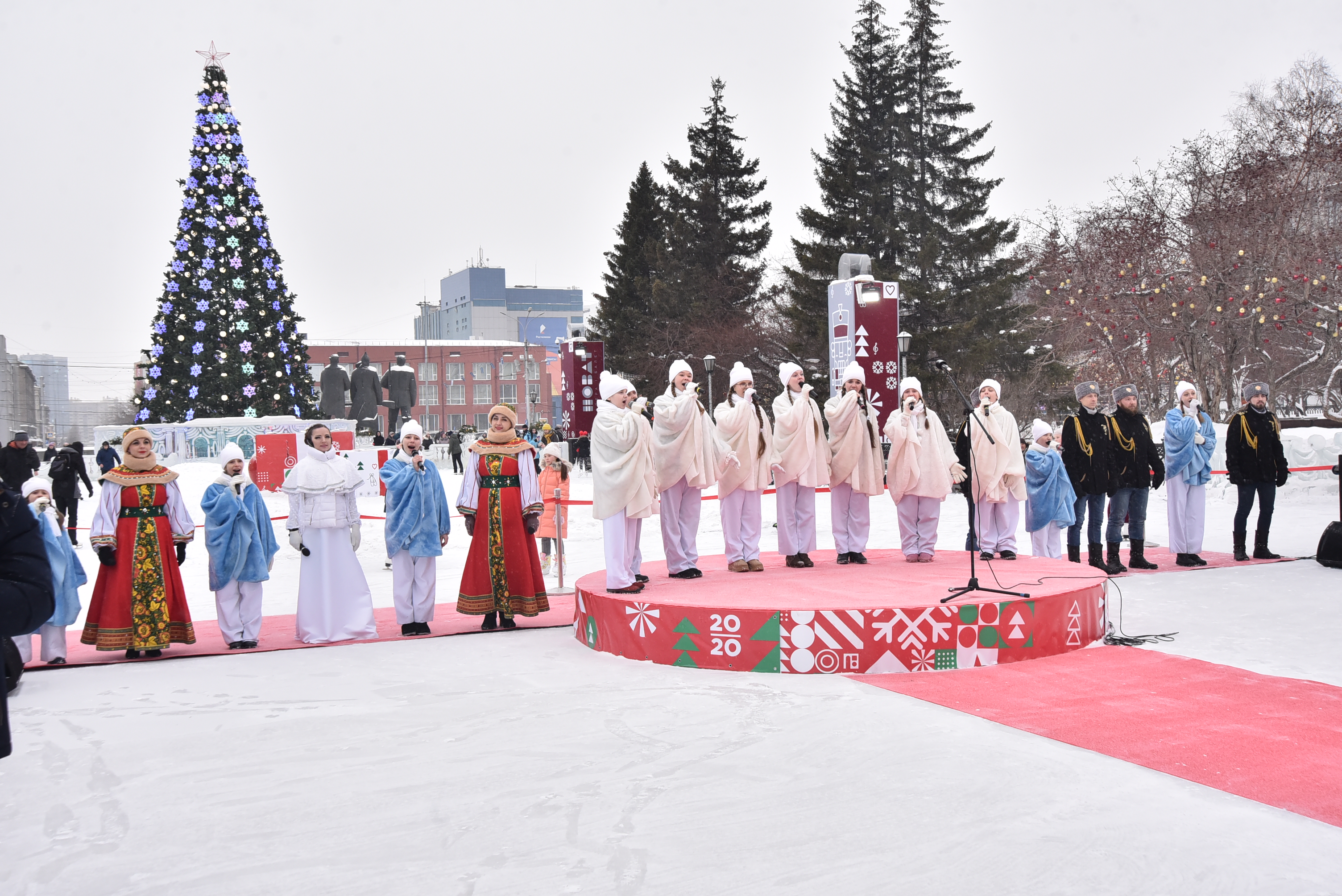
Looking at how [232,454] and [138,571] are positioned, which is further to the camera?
[232,454]

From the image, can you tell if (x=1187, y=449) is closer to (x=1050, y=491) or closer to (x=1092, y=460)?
(x=1092, y=460)

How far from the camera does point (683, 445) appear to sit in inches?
297

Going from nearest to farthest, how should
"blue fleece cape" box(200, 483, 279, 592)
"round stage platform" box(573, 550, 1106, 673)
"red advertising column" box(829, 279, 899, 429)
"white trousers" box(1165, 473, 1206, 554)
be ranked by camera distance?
"round stage platform" box(573, 550, 1106, 673), "blue fleece cape" box(200, 483, 279, 592), "white trousers" box(1165, 473, 1206, 554), "red advertising column" box(829, 279, 899, 429)

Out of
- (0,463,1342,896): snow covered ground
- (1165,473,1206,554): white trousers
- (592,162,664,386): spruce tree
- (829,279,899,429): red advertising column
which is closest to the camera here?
(0,463,1342,896): snow covered ground

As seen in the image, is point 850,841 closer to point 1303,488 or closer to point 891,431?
point 891,431

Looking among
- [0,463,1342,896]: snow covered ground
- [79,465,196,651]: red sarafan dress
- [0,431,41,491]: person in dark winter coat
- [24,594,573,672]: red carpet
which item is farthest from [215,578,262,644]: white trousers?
[0,431,41,491]: person in dark winter coat

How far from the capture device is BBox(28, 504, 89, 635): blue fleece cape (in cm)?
692

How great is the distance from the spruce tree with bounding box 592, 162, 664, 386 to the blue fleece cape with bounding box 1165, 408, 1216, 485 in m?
28.4

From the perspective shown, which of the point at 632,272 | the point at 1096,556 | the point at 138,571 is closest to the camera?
the point at 138,571

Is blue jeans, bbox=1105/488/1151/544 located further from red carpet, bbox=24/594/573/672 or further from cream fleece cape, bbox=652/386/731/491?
red carpet, bbox=24/594/573/672

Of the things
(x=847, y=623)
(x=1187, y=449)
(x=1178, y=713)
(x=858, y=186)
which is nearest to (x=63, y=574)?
(x=847, y=623)

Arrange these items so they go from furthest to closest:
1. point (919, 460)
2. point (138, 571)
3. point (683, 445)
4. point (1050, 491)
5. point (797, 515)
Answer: point (1050, 491) < point (919, 460) < point (797, 515) < point (683, 445) < point (138, 571)

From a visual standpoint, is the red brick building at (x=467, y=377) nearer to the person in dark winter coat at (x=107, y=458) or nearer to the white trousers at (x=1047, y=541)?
the person in dark winter coat at (x=107, y=458)

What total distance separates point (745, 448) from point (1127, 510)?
4117mm
